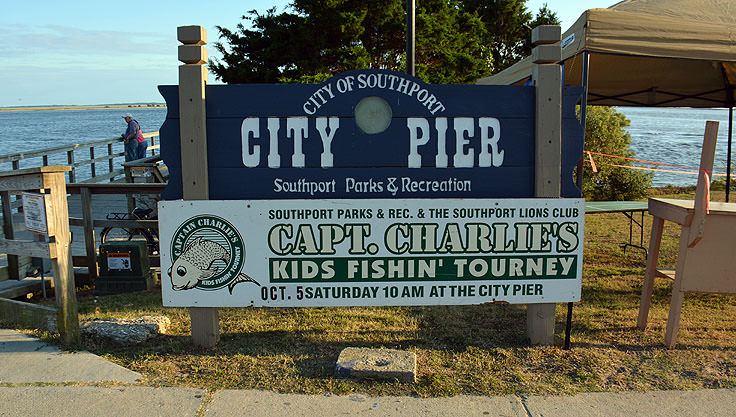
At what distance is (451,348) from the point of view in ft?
13.8

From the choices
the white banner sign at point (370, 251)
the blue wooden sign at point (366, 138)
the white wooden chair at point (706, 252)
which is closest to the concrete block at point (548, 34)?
the blue wooden sign at point (366, 138)

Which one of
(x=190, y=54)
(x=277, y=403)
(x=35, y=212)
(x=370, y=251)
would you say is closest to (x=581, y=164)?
(x=370, y=251)

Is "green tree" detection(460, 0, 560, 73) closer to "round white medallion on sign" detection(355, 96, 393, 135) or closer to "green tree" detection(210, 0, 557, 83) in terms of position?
"green tree" detection(210, 0, 557, 83)

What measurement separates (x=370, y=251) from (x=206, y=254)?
3.90ft

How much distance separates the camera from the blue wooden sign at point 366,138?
400 cm

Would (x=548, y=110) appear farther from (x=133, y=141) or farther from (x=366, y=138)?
(x=133, y=141)

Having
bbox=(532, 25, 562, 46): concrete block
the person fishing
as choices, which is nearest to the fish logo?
bbox=(532, 25, 562, 46): concrete block

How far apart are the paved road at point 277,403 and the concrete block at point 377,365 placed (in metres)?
0.22

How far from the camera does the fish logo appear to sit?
4.06 metres

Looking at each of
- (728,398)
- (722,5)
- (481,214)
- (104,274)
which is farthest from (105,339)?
(722,5)

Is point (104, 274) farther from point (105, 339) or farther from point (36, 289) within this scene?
point (105, 339)

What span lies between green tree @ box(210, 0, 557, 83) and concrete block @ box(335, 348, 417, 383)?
9.93 meters

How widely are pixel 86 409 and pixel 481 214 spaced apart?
2.79m

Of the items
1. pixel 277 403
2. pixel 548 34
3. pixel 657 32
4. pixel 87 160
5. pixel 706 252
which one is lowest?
pixel 277 403
